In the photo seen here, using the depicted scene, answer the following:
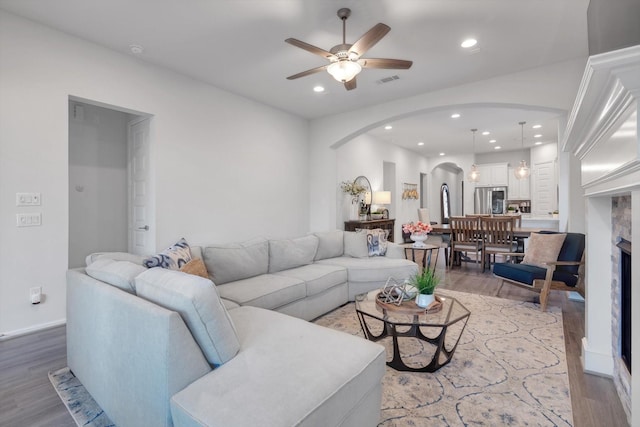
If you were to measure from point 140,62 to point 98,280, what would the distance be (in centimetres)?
289

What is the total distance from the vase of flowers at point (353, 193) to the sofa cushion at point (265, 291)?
3.60 m

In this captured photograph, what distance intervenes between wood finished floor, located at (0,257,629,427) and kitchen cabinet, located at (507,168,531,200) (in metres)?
6.98

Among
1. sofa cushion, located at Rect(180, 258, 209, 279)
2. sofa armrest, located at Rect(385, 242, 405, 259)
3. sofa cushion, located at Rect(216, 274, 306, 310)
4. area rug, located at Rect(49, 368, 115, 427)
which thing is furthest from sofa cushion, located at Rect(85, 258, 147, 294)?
sofa armrest, located at Rect(385, 242, 405, 259)

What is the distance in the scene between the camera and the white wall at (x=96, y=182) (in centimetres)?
390

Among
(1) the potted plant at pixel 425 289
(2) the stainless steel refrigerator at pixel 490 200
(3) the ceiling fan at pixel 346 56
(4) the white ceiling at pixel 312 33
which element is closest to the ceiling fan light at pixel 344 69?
(3) the ceiling fan at pixel 346 56

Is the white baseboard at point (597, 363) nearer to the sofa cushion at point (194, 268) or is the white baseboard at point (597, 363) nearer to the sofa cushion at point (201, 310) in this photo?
the sofa cushion at point (201, 310)

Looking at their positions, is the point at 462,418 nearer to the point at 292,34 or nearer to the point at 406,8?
the point at 406,8

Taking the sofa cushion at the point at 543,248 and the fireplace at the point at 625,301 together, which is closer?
the fireplace at the point at 625,301

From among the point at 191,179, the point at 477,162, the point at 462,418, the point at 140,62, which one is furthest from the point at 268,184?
the point at 477,162

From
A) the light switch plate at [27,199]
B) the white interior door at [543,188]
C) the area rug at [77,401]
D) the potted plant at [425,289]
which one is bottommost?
the area rug at [77,401]

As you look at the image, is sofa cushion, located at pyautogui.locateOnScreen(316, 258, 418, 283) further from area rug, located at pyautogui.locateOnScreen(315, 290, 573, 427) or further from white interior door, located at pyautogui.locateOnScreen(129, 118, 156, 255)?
white interior door, located at pyautogui.locateOnScreen(129, 118, 156, 255)

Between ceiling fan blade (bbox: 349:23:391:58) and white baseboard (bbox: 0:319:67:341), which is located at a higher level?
ceiling fan blade (bbox: 349:23:391:58)

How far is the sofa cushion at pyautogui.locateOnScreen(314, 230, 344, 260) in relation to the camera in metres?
4.18

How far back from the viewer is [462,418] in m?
1.70
